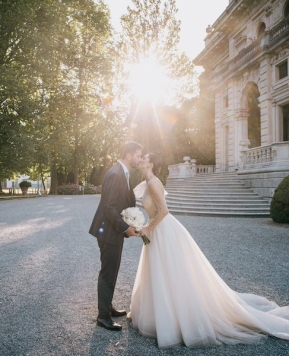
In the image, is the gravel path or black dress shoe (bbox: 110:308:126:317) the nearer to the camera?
the gravel path

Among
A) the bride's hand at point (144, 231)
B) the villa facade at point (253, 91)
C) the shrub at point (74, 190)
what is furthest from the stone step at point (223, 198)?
the shrub at point (74, 190)

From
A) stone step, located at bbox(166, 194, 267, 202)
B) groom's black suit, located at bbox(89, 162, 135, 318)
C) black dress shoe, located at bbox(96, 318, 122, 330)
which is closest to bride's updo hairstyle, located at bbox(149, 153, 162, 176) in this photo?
groom's black suit, located at bbox(89, 162, 135, 318)

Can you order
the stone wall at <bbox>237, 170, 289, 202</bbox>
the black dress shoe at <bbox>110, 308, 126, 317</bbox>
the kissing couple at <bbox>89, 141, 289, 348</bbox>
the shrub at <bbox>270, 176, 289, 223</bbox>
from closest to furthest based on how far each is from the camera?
the kissing couple at <bbox>89, 141, 289, 348</bbox> → the black dress shoe at <bbox>110, 308, 126, 317</bbox> → the shrub at <bbox>270, 176, 289, 223</bbox> → the stone wall at <bbox>237, 170, 289, 202</bbox>

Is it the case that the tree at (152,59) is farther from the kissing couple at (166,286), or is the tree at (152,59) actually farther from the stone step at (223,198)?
the kissing couple at (166,286)

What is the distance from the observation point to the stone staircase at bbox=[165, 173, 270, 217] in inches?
613

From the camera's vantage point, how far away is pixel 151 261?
393 centimetres

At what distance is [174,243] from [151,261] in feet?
1.15

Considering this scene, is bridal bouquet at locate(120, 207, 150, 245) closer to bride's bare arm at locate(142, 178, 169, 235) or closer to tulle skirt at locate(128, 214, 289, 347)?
bride's bare arm at locate(142, 178, 169, 235)

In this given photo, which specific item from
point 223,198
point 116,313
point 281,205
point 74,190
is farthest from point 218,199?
point 74,190

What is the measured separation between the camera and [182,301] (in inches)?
144

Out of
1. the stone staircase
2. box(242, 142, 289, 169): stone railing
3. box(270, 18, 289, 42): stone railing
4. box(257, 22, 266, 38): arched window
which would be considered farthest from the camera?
box(257, 22, 266, 38): arched window

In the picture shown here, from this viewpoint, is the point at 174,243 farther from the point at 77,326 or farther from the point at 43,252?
the point at 43,252

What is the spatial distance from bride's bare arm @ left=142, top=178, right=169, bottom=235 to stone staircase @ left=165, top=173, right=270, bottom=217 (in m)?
11.8

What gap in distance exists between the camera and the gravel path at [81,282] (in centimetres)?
348
